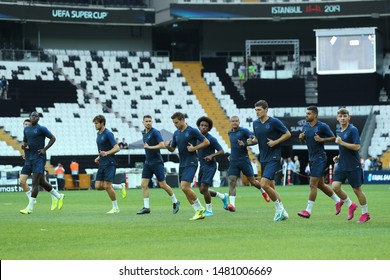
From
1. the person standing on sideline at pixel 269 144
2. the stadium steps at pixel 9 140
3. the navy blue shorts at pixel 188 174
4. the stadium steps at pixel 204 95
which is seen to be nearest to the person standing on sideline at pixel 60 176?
the stadium steps at pixel 9 140

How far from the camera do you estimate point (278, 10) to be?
70.2m

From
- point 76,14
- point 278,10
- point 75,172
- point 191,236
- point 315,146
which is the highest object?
point 278,10

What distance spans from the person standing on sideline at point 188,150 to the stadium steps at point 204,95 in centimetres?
4067

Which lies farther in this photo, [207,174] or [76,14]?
[76,14]

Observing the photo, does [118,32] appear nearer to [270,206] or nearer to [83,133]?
[83,133]

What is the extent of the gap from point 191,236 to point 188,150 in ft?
16.7

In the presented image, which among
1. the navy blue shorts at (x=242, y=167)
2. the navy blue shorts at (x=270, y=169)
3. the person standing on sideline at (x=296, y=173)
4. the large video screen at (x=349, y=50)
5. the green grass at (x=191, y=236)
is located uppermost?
the large video screen at (x=349, y=50)

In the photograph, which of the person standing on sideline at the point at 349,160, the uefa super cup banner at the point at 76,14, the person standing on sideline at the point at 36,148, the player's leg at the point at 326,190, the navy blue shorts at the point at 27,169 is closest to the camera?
the person standing on sideline at the point at 349,160

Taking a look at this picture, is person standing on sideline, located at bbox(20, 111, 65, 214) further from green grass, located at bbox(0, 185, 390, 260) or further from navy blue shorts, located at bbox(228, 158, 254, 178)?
navy blue shorts, located at bbox(228, 158, 254, 178)

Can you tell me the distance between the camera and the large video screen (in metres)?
60.4

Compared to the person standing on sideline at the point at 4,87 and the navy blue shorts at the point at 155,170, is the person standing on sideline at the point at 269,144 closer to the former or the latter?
the navy blue shorts at the point at 155,170

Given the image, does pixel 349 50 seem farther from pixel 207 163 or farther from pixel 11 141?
pixel 207 163

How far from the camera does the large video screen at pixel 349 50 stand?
60.4 m

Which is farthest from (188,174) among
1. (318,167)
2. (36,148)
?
(36,148)
